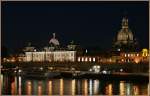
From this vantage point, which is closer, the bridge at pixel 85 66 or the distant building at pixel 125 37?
the distant building at pixel 125 37

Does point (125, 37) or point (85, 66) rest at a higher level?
point (125, 37)

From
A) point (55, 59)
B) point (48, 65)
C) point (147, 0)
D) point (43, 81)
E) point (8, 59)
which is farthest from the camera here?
point (43, 81)

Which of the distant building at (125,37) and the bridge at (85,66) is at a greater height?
the distant building at (125,37)

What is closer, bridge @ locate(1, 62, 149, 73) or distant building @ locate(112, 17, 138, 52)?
distant building @ locate(112, 17, 138, 52)

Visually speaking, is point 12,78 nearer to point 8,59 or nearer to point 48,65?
point 48,65

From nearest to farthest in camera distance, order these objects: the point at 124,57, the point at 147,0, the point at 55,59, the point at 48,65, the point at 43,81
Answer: the point at 147,0
the point at 48,65
the point at 55,59
the point at 43,81
the point at 124,57

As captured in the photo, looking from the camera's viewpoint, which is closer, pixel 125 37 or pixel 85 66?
pixel 85 66

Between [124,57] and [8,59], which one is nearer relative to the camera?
[8,59]

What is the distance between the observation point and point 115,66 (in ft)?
35.0

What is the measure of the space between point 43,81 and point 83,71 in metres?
0.96

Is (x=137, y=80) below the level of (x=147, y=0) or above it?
below

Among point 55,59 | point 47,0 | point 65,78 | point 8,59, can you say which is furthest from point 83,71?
point 47,0

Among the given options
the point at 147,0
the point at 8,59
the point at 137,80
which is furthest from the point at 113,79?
the point at 147,0

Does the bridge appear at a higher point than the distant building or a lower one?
lower
